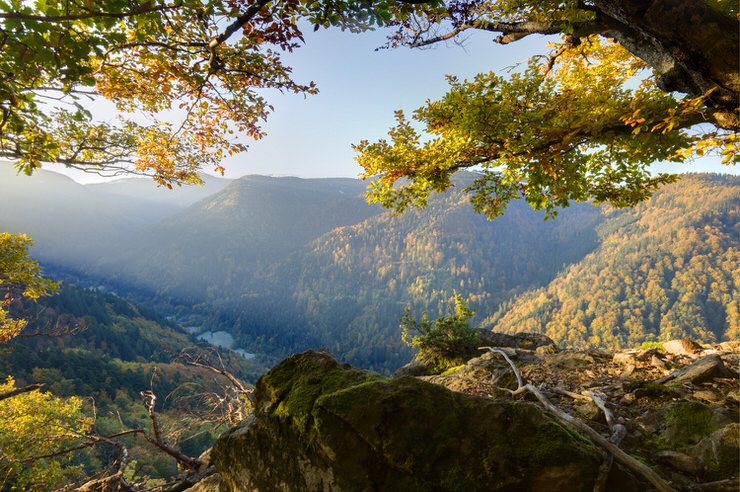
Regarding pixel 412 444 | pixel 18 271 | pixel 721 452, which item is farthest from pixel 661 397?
pixel 18 271

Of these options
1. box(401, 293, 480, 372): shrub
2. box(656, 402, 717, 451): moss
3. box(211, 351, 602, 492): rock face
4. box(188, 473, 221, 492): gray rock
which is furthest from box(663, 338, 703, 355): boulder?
box(188, 473, 221, 492): gray rock

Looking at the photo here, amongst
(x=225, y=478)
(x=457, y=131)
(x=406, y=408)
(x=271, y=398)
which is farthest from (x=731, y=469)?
(x=457, y=131)

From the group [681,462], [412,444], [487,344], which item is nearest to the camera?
[412,444]

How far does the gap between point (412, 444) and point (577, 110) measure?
7808 mm

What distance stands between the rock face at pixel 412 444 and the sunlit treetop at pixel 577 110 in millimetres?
5331

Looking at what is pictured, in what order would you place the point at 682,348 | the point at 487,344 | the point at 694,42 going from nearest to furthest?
the point at 694,42
the point at 682,348
the point at 487,344

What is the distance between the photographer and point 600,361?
27.2 ft

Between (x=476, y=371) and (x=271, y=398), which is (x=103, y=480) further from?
(x=476, y=371)

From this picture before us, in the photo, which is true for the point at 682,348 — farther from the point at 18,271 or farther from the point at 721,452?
the point at 18,271

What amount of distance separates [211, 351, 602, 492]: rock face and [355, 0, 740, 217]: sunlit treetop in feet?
17.5

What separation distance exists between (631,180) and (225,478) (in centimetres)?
1029

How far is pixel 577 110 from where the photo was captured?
7.45 meters

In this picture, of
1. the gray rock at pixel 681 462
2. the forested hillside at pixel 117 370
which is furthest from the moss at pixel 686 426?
the forested hillside at pixel 117 370

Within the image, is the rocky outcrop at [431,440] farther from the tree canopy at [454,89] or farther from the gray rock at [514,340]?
the gray rock at [514,340]
